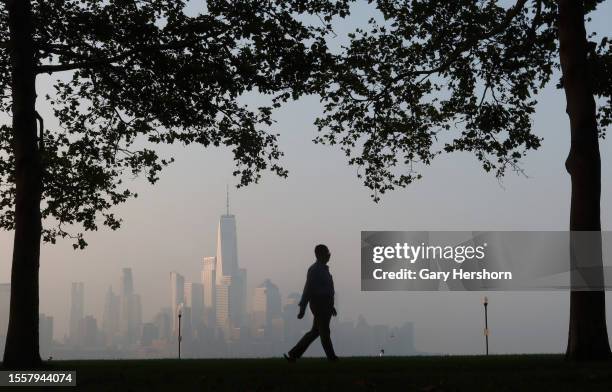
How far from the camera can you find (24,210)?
2008 cm

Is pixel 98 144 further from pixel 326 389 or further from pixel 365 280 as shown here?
pixel 326 389

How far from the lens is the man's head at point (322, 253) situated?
58.5ft

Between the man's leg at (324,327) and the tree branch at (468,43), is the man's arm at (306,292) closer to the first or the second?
the man's leg at (324,327)

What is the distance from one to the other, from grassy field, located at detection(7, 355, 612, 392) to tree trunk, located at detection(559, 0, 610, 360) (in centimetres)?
201

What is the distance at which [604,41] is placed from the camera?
946 inches

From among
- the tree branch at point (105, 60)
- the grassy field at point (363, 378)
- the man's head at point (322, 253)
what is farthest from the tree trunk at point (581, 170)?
the tree branch at point (105, 60)

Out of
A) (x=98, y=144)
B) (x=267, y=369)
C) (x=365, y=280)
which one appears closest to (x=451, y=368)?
(x=267, y=369)

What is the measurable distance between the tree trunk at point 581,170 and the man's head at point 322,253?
16.8 feet

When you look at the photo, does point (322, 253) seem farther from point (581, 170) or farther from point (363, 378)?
point (581, 170)

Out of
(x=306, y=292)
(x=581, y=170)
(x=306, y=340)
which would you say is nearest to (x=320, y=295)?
(x=306, y=292)

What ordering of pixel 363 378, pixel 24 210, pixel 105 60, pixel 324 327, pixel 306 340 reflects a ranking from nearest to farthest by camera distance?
pixel 363 378 < pixel 324 327 < pixel 306 340 < pixel 24 210 < pixel 105 60

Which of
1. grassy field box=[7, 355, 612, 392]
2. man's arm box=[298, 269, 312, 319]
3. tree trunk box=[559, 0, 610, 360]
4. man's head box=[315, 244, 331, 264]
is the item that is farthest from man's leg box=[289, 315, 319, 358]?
tree trunk box=[559, 0, 610, 360]

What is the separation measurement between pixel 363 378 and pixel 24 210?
10220mm

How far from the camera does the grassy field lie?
12.7 m
